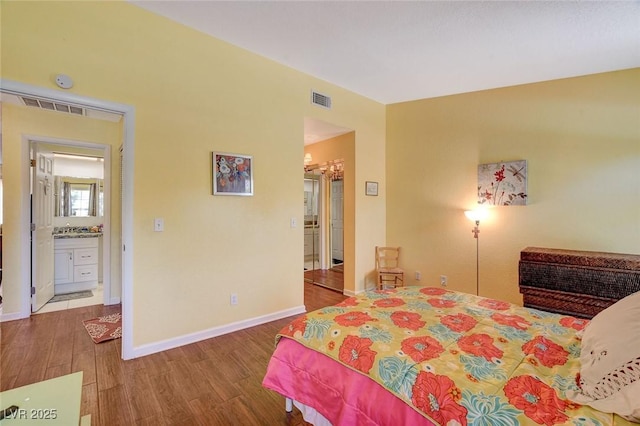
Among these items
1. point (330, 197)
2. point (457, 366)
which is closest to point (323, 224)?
point (330, 197)

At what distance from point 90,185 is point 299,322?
527 centimetres

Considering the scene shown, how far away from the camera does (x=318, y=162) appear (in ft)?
16.3

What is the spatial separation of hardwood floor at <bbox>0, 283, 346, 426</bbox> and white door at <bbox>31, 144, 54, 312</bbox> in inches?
22.0

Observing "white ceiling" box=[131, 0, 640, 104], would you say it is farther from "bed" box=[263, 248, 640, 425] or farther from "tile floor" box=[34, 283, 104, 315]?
"tile floor" box=[34, 283, 104, 315]

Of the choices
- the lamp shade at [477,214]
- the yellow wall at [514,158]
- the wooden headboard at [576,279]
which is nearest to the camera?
the wooden headboard at [576,279]

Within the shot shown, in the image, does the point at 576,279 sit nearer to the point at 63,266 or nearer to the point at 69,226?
the point at 63,266

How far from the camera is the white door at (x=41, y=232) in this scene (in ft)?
11.2

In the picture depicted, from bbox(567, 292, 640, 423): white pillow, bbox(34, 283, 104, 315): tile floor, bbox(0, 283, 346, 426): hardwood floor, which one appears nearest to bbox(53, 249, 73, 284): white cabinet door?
bbox(34, 283, 104, 315): tile floor

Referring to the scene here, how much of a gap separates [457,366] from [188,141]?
2.70 m

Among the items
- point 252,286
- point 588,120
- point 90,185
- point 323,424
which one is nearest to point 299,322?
point 323,424

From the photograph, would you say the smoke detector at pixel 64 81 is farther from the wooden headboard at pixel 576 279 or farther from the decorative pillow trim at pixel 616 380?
the wooden headboard at pixel 576 279

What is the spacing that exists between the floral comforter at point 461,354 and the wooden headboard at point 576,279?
1.14 meters

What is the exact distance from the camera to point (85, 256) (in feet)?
14.7

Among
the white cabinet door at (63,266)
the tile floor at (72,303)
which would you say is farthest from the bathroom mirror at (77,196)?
the tile floor at (72,303)
